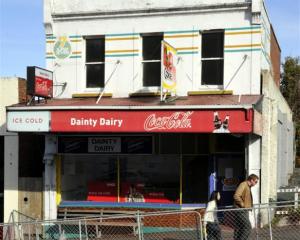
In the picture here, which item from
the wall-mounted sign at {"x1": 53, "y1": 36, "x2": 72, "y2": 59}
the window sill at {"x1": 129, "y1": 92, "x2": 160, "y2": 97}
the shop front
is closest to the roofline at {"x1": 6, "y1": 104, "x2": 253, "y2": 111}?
the shop front

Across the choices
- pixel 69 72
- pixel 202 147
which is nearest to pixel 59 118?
pixel 69 72

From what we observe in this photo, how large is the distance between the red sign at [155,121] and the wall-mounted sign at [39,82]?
3.67ft

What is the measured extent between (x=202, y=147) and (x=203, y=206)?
5.53ft

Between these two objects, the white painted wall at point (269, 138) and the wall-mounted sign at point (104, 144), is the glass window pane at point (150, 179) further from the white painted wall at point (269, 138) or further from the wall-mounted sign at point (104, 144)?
the white painted wall at point (269, 138)

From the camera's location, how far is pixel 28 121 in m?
14.8

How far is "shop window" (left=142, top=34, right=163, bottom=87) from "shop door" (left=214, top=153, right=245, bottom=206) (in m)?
2.94

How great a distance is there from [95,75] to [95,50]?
2.56ft

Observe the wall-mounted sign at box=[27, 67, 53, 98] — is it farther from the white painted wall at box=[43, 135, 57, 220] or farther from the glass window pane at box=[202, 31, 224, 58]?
the glass window pane at box=[202, 31, 224, 58]

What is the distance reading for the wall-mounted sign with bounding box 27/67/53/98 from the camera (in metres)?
15.2

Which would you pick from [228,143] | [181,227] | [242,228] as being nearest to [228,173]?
[228,143]

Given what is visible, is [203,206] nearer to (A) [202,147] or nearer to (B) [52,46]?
(A) [202,147]

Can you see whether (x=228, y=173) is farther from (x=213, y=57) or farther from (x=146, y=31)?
(x=146, y=31)

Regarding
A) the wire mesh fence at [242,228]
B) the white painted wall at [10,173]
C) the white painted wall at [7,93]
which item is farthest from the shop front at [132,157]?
the wire mesh fence at [242,228]

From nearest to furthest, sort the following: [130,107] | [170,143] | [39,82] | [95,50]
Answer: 1. [130,107]
2. [39,82]
3. [170,143]
4. [95,50]
